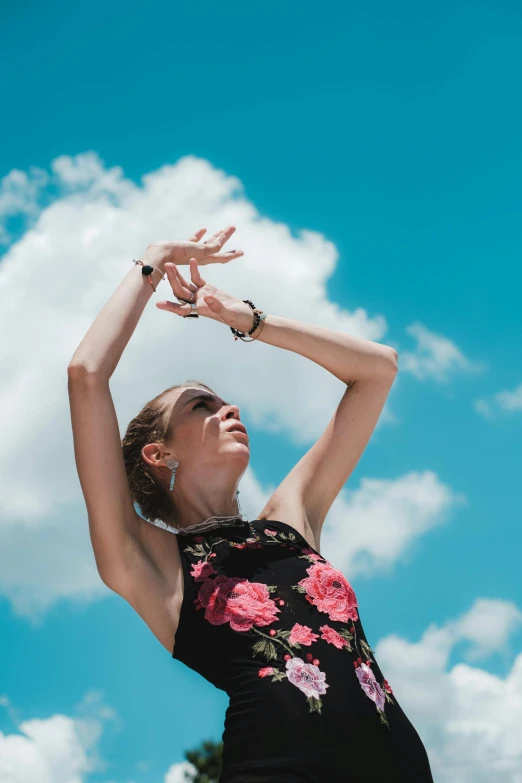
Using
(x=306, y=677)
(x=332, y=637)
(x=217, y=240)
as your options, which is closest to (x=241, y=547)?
Result: (x=332, y=637)

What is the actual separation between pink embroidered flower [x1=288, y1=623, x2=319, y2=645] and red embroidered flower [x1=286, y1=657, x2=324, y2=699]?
73 mm

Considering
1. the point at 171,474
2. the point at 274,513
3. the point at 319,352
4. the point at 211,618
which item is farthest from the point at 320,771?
the point at 319,352

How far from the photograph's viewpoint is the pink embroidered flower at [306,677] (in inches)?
102

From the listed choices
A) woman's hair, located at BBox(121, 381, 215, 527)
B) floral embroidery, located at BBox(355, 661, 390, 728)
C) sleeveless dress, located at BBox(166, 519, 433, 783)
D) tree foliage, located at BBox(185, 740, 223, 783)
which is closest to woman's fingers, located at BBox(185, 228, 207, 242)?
woman's hair, located at BBox(121, 381, 215, 527)

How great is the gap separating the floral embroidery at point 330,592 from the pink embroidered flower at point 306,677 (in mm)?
256

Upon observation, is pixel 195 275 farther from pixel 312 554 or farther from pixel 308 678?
pixel 308 678

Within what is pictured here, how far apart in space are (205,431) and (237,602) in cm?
92

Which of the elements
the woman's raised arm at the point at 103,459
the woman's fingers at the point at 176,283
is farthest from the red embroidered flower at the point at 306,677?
the woman's fingers at the point at 176,283

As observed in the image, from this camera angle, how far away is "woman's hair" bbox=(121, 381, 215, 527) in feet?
12.1

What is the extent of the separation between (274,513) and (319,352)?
78 cm

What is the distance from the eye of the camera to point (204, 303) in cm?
354

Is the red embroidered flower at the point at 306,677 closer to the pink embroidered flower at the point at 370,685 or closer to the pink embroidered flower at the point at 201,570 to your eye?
the pink embroidered flower at the point at 370,685

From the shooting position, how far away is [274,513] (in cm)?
355

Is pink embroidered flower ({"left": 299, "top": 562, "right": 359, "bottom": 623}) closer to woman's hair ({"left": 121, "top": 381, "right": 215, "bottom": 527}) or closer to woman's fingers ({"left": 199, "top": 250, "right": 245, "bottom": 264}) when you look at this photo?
A: woman's hair ({"left": 121, "top": 381, "right": 215, "bottom": 527})
